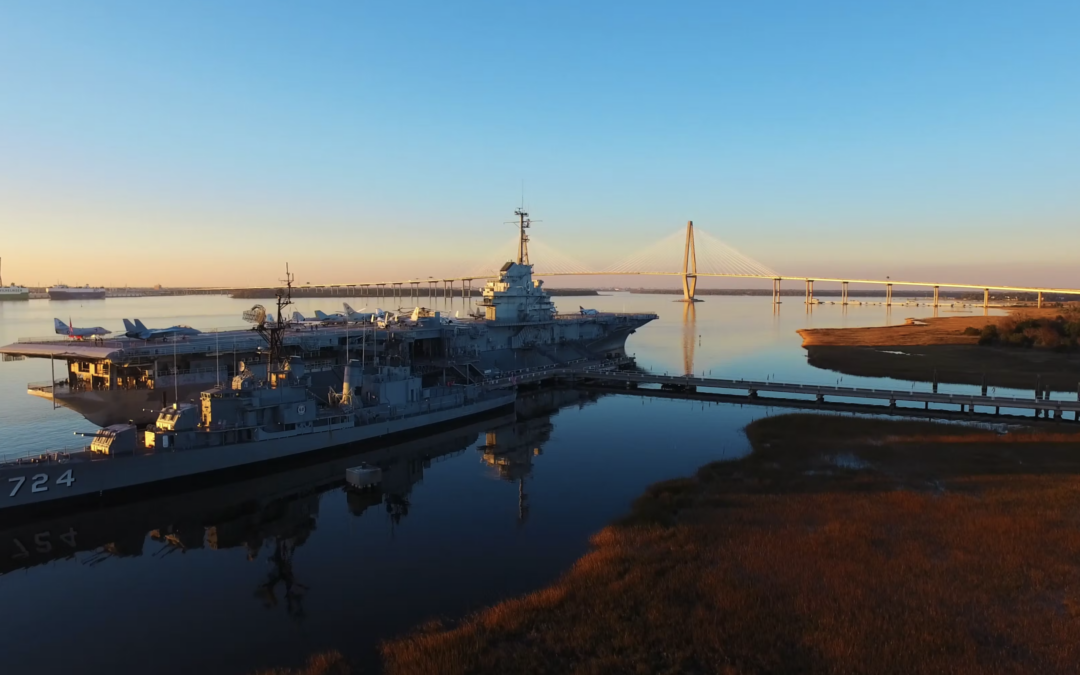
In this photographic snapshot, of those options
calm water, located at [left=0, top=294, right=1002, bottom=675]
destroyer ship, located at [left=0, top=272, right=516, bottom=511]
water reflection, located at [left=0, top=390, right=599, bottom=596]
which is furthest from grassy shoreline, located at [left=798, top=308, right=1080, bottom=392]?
water reflection, located at [left=0, top=390, right=599, bottom=596]

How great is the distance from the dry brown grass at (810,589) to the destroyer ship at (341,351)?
2125cm

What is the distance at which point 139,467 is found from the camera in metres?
21.2

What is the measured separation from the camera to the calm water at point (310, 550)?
12945mm

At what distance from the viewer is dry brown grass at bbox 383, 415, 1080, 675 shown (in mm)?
10898

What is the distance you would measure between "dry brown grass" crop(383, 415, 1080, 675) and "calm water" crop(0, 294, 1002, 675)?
74.0 inches

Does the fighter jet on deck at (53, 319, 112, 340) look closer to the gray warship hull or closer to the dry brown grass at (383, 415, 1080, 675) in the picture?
the gray warship hull

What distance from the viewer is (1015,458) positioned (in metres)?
24.6

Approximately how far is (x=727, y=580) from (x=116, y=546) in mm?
17891

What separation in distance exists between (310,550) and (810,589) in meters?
13.7

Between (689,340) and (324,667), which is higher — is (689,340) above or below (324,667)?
above

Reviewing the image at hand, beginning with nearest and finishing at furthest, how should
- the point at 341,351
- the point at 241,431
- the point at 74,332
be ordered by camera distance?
the point at 241,431 < the point at 74,332 < the point at 341,351

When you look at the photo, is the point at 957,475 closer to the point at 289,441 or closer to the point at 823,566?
the point at 823,566

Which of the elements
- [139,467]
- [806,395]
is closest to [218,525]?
[139,467]

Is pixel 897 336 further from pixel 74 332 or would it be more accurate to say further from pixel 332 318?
pixel 74 332
